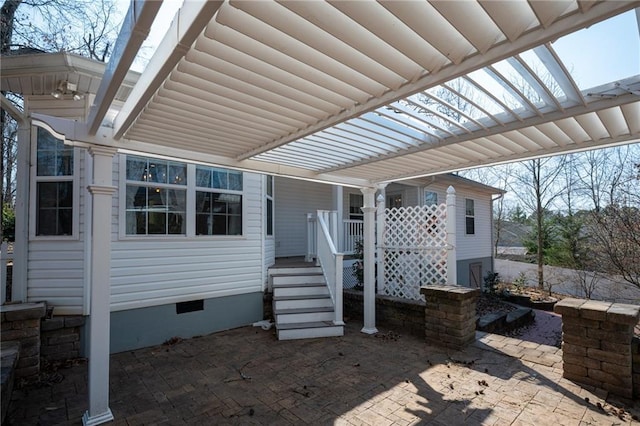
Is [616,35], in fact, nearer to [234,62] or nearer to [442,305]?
[234,62]

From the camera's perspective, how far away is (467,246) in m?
11.8

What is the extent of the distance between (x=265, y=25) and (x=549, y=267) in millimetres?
15516

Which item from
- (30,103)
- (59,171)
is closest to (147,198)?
(59,171)

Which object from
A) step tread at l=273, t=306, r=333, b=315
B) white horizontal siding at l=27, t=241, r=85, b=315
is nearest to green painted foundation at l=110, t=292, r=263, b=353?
white horizontal siding at l=27, t=241, r=85, b=315

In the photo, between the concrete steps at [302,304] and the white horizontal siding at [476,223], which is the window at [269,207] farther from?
the white horizontal siding at [476,223]

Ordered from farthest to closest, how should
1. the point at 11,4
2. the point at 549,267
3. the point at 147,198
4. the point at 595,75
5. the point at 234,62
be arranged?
the point at 549,267, the point at 11,4, the point at 147,198, the point at 595,75, the point at 234,62

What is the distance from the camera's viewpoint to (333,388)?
12.1ft

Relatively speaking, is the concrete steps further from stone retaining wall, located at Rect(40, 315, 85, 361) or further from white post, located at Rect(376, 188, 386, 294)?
stone retaining wall, located at Rect(40, 315, 85, 361)

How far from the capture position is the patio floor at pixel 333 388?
10.2ft

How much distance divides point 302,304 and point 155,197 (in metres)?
3.13

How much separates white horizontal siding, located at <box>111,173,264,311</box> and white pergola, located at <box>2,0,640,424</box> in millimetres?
2209

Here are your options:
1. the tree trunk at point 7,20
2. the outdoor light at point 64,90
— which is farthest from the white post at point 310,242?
the tree trunk at point 7,20

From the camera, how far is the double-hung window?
5902mm

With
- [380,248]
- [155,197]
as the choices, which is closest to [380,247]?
[380,248]
